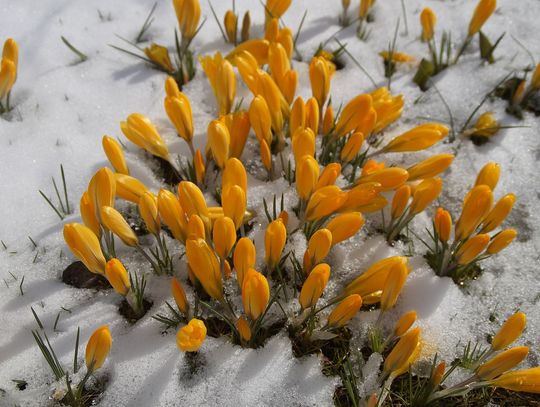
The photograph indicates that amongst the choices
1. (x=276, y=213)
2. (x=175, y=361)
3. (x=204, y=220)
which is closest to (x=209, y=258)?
(x=204, y=220)

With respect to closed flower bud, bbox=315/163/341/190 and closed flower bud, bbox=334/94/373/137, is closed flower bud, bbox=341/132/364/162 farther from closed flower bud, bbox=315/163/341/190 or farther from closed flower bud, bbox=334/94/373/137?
closed flower bud, bbox=315/163/341/190

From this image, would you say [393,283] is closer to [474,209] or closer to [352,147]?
[474,209]

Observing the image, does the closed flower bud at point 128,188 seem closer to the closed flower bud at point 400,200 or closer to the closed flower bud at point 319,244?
the closed flower bud at point 319,244

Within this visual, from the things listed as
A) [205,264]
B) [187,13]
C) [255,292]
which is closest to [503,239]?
[255,292]

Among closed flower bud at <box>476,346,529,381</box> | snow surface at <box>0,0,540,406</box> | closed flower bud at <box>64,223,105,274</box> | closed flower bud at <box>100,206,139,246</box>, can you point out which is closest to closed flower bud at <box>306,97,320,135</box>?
snow surface at <box>0,0,540,406</box>

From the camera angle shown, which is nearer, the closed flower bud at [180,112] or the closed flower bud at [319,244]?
the closed flower bud at [319,244]

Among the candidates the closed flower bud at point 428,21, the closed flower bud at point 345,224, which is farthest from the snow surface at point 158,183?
the closed flower bud at point 345,224

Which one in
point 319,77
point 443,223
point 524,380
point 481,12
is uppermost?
point 481,12
